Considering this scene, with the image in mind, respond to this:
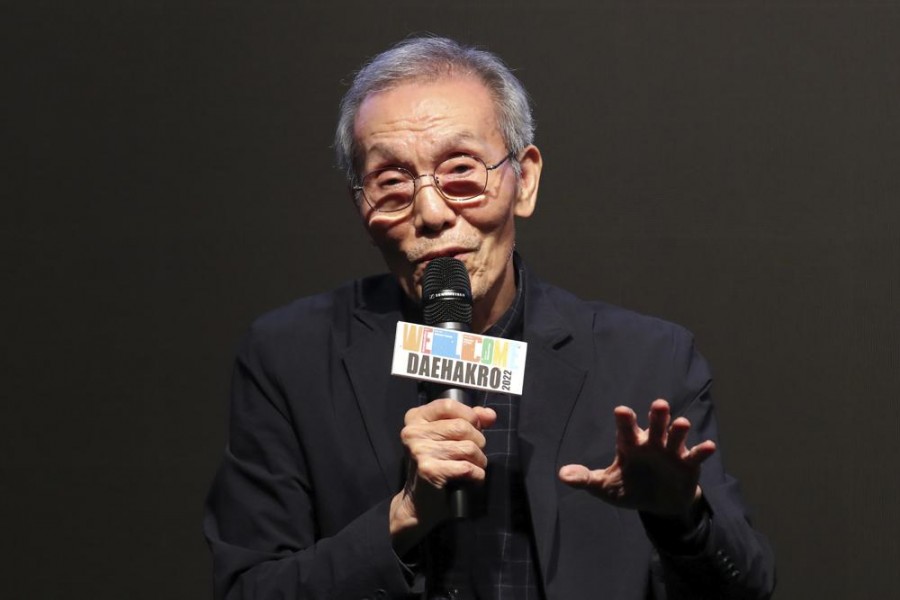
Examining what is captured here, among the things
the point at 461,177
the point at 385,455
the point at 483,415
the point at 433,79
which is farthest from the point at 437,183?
the point at 483,415

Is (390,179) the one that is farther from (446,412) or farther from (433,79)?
(446,412)

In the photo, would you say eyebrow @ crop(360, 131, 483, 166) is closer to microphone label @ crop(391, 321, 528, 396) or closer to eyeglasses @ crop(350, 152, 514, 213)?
eyeglasses @ crop(350, 152, 514, 213)

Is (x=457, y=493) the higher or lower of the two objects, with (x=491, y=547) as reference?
higher

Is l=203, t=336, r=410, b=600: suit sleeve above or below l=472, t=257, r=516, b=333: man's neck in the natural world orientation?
below

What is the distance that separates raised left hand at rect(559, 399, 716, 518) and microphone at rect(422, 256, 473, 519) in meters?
0.14

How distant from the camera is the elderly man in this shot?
6.41 feet

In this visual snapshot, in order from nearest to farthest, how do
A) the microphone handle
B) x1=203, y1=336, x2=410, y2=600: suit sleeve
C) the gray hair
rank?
the microphone handle → x1=203, y1=336, x2=410, y2=600: suit sleeve → the gray hair

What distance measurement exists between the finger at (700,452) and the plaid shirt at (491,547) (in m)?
0.44

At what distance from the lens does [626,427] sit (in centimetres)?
168

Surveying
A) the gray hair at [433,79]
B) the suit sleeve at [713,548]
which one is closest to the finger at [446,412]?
the suit sleeve at [713,548]

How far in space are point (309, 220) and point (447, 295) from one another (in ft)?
3.39

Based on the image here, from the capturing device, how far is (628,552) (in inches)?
82.4

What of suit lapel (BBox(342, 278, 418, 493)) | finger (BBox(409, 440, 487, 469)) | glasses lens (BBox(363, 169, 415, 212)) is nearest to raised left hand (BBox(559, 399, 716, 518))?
finger (BBox(409, 440, 487, 469))

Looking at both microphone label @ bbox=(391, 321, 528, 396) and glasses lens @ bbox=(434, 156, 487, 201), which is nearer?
microphone label @ bbox=(391, 321, 528, 396)
